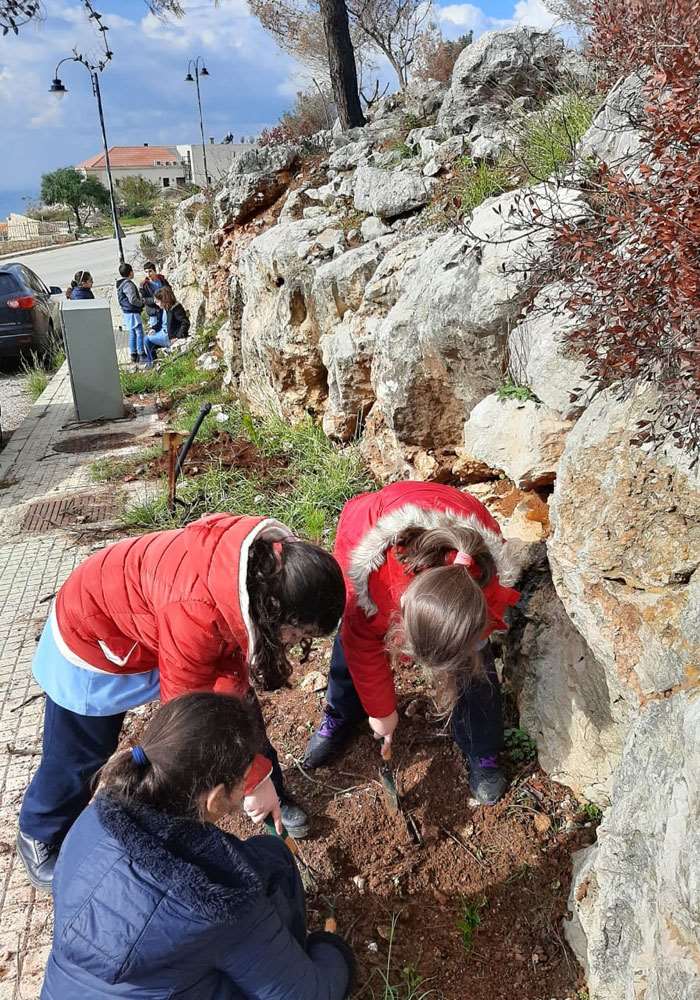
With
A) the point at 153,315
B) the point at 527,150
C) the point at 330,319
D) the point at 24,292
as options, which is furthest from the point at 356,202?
the point at 24,292

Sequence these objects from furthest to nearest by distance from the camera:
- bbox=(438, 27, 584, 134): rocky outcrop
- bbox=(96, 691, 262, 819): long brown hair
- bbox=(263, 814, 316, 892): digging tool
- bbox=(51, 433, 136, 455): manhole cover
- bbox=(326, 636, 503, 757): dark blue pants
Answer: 1. bbox=(51, 433, 136, 455): manhole cover
2. bbox=(438, 27, 584, 134): rocky outcrop
3. bbox=(326, 636, 503, 757): dark blue pants
4. bbox=(263, 814, 316, 892): digging tool
5. bbox=(96, 691, 262, 819): long brown hair

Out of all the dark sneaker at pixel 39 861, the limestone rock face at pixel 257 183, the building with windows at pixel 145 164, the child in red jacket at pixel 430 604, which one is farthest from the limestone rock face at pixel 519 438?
the building with windows at pixel 145 164

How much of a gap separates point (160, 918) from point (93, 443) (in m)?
6.82

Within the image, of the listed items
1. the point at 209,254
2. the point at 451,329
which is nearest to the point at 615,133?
the point at 451,329

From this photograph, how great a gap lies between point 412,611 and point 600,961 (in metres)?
1.02

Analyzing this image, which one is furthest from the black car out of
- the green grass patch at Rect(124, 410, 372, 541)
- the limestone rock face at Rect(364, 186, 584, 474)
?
the limestone rock face at Rect(364, 186, 584, 474)

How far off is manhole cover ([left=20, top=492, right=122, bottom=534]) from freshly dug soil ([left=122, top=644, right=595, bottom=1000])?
320 centimetres

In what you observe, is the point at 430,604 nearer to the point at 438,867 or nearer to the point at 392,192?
the point at 438,867

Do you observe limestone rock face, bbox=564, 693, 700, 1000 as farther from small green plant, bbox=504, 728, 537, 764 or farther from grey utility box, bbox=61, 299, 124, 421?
grey utility box, bbox=61, 299, 124, 421

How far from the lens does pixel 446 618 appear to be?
81.5 inches

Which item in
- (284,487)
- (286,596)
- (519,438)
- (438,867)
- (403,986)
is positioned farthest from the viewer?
(284,487)

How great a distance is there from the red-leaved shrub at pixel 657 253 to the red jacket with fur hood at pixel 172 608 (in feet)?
3.82

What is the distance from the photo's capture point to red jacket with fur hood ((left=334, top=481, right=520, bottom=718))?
241 centimetres

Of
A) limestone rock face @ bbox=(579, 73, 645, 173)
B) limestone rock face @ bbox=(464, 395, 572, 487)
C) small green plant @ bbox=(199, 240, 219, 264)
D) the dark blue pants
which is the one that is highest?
small green plant @ bbox=(199, 240, 219, 264)
